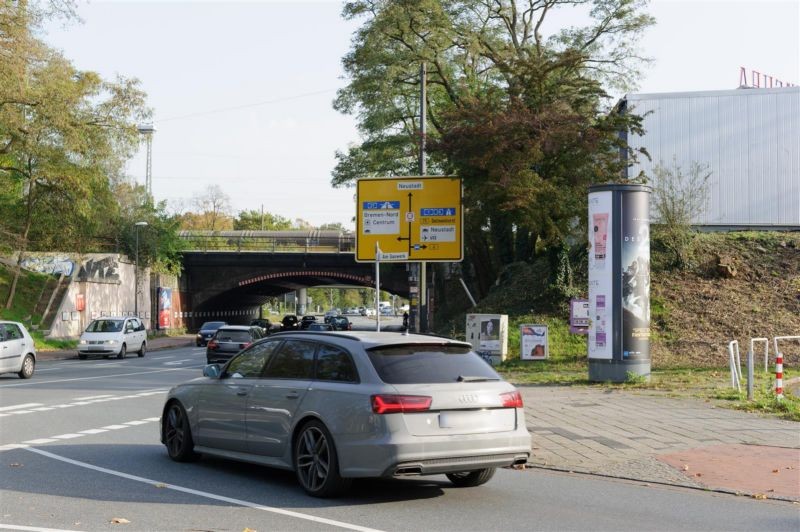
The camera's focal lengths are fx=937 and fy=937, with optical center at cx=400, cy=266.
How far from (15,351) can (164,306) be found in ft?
138

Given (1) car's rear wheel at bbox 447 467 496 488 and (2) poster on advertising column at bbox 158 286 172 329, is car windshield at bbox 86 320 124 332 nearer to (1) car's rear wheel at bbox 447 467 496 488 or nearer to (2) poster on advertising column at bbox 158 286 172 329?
(2) poster on advertising column at bbox 158 286 172 329

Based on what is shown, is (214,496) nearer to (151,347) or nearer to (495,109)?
(495,109)

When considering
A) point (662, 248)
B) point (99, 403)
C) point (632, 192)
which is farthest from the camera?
point (662, 248)

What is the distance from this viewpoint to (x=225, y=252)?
70.9 meters

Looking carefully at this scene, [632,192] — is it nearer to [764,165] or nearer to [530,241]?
[530,241]

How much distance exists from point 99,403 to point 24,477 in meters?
8.40

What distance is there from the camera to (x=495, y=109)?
99.0 feet

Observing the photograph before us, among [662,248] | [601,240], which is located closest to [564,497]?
[601,240]

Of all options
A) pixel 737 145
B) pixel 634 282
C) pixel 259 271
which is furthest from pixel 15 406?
pixel 259 271

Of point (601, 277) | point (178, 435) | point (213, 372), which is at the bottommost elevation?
point (178, 435)

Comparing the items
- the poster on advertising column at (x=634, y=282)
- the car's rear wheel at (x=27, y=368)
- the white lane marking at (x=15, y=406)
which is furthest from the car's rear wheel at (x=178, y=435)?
the car's rear wheel at (x=27, y=368)

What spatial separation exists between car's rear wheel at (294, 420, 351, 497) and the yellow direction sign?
18993 millimetres

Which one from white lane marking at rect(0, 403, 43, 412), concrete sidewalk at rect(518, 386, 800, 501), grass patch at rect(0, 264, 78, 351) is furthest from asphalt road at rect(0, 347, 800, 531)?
grass patch at rect(0, 264, 78, 351)

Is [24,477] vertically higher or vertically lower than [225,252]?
lower
